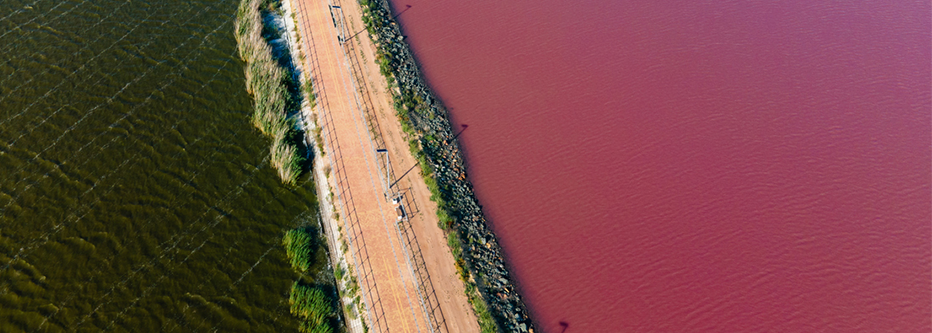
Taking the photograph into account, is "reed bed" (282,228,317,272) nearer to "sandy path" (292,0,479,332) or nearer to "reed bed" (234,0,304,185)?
"sandy path" (292,0,479,332)

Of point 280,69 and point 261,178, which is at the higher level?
point 280,69

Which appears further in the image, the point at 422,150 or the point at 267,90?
the point at 267,90

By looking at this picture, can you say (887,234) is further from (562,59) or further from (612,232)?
(562,59)

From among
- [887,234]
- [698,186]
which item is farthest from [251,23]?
[887,234]

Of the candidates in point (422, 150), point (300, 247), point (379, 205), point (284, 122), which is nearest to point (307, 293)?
point (300, 247)

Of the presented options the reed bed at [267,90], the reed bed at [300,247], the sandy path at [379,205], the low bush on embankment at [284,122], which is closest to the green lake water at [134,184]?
the reed bed at [300,247]

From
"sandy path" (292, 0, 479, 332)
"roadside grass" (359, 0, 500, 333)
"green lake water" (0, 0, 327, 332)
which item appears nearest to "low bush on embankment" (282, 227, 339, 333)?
"green lake water" (0, 0, 327, 332)

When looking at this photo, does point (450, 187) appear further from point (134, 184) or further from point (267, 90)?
point (134, 184)
